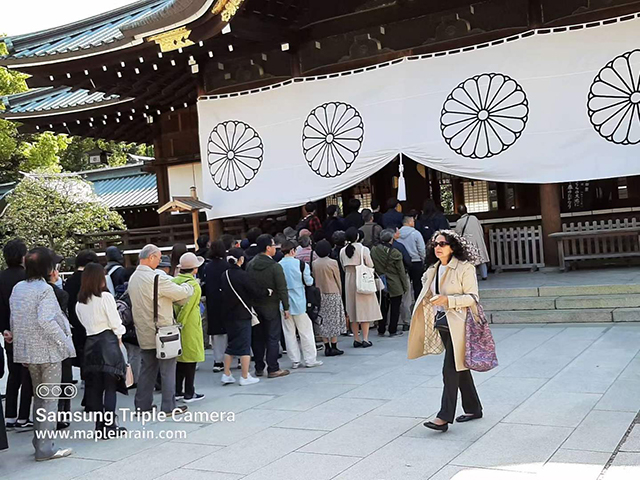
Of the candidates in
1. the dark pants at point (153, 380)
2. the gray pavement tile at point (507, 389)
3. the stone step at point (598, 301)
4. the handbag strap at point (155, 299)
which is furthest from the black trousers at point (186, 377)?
the stone step at point (598, 301)

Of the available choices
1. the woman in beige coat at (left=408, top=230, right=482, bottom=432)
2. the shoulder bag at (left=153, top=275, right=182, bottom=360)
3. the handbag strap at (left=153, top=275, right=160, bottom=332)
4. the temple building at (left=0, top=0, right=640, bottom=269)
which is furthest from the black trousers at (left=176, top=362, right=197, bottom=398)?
the temple building at (left=0, top=0, right=640, bottom=269)

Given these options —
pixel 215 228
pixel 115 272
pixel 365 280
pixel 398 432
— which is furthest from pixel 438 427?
pixel 215 228

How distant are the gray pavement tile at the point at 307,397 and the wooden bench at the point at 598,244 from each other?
18.5 feet

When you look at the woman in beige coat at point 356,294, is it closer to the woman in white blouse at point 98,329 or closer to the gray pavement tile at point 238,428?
the gray pavement tile at point 238,428

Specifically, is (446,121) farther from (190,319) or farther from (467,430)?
(467,430)

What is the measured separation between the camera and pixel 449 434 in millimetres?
5180

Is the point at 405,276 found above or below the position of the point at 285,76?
below

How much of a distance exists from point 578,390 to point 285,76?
27.6ft

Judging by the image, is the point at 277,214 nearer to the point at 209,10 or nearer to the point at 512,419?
the point at 209,10

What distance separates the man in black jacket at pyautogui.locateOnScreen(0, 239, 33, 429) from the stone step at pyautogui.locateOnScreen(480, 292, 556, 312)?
626cm

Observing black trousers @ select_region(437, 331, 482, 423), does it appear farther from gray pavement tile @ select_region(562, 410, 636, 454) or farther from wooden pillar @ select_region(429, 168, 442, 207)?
wooden pillar @ select_region(429, 168, 442, 207)

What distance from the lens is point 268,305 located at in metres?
7.66

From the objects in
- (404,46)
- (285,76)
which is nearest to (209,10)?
(285,76)

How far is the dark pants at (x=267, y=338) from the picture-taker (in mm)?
7699
